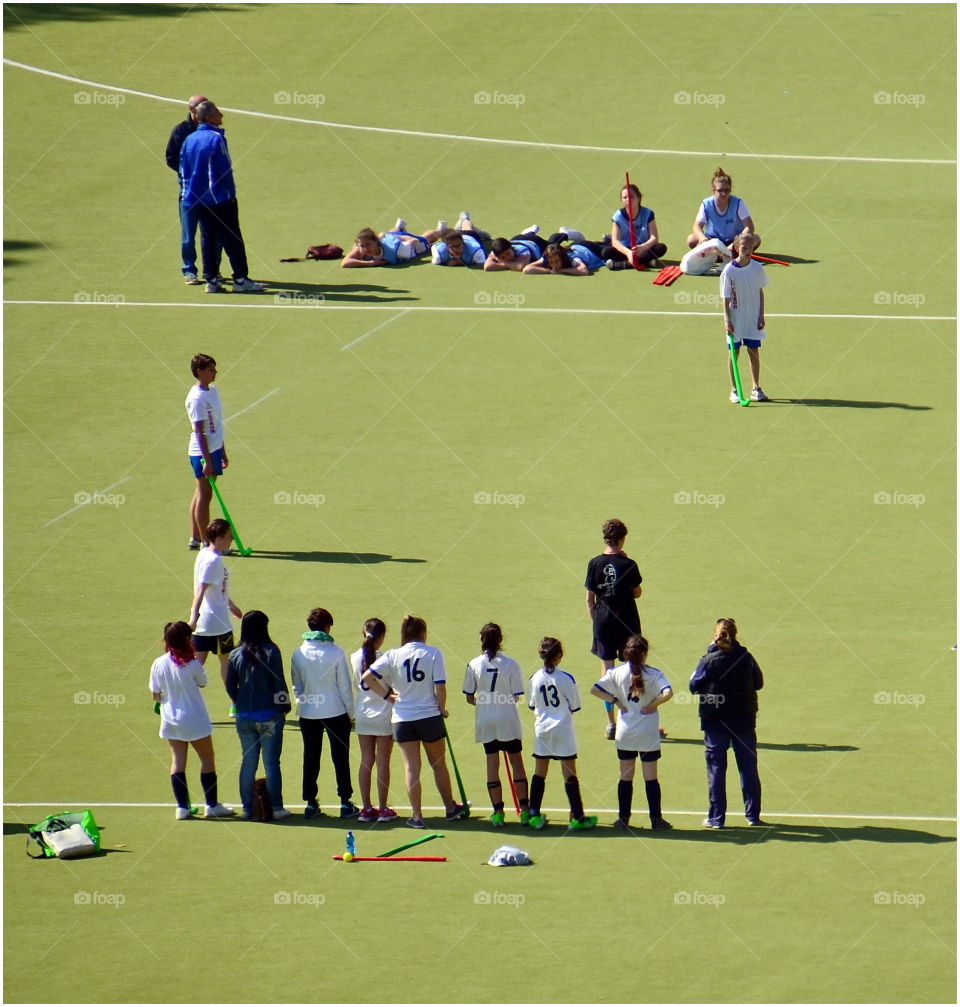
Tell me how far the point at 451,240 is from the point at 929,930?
55.7 feet

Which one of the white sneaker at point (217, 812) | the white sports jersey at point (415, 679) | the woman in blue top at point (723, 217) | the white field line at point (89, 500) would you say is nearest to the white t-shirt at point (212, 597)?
the white sneaker at point (217, 812)

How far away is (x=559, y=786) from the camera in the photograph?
15.3 m

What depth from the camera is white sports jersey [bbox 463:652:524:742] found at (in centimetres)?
1427

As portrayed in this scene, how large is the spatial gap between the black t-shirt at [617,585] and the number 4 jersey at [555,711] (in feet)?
5.23

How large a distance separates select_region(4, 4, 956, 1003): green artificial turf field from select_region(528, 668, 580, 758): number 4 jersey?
0.70 meters

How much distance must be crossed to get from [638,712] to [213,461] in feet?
21.6

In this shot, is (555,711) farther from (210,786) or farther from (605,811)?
(210,786)

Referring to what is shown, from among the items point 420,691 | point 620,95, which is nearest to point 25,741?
point 420,691

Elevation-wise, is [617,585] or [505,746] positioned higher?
[617,585]

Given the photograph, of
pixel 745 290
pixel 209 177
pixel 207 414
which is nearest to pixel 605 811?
pixel 207 414

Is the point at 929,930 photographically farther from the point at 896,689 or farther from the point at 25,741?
the point at 25,741

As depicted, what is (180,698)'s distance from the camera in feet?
47.0

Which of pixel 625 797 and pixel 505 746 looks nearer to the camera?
pixel 625 797

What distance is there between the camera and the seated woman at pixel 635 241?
2772 cm
